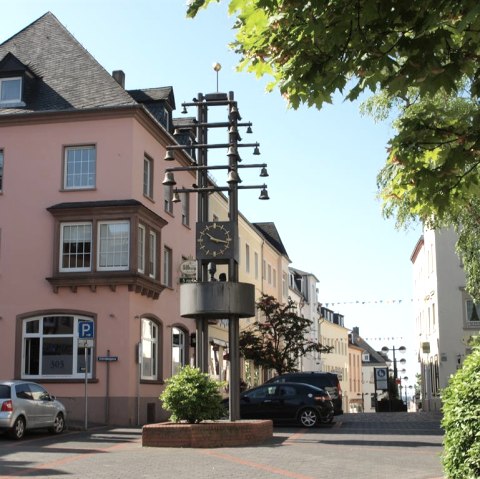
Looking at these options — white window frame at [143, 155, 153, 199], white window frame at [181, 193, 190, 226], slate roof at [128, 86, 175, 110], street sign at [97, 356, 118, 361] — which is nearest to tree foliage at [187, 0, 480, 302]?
street sign at [97, 356, 118, 361]

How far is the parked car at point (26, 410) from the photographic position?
18.8m

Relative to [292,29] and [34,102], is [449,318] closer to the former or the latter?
[34,102]

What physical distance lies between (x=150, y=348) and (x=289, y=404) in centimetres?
688

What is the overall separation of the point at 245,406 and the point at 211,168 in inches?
365

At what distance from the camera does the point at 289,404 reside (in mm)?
24672

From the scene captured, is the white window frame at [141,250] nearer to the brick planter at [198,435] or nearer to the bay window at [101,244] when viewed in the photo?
the bay window at [101,244]

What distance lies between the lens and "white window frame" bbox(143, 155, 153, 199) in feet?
96.8

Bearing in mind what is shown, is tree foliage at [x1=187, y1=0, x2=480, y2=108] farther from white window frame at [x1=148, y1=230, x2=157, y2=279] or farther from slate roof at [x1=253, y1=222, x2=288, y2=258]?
slate roof at [x1=253, y1=222, x2=288, y2=258]

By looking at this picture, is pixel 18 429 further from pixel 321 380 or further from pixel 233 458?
pixel 321 380

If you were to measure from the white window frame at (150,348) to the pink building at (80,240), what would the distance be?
0.04m

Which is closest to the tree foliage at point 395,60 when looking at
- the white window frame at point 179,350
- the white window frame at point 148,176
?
the white window frame at point 148,176

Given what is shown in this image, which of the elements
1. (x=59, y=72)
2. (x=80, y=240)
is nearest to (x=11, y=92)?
(x=59, y=72)

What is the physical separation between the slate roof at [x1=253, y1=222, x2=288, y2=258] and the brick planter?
1725 inches

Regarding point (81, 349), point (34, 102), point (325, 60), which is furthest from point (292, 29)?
point (34, 102)
